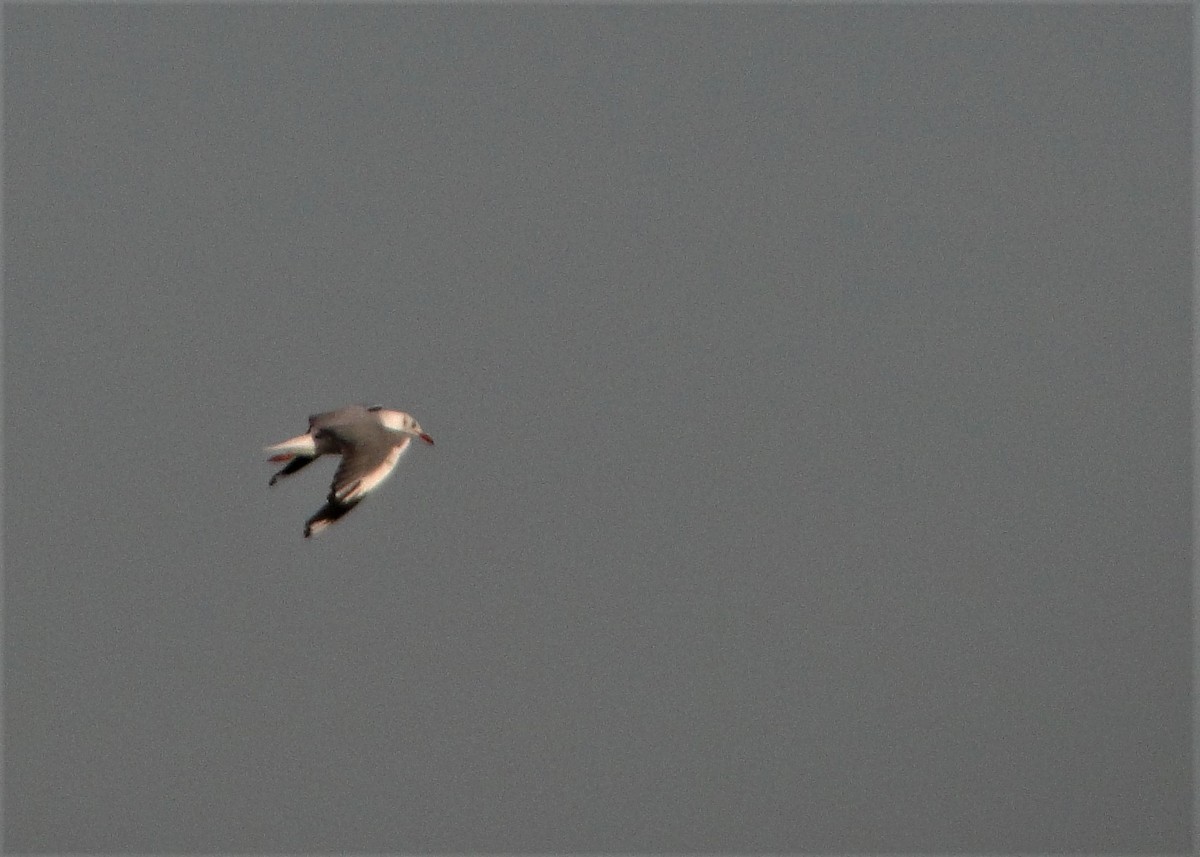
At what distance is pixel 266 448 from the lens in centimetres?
3117

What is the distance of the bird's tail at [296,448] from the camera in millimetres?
31188

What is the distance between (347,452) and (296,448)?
0.42 metres

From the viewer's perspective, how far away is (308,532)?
100 feet

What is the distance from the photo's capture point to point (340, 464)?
31.1 meters

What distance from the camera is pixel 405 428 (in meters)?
32.6

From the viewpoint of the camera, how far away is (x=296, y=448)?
3120 centimetres

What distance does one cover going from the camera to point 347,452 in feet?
102

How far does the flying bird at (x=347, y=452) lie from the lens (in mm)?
30984

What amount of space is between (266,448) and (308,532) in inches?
37.2

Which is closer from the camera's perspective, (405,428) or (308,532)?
(308,532)

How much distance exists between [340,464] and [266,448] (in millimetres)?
618

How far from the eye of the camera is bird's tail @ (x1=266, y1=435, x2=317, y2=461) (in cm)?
3119

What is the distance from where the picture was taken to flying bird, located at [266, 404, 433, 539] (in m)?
31.0
